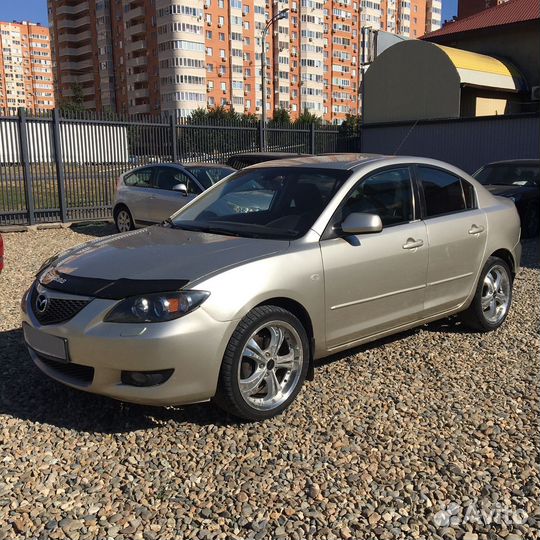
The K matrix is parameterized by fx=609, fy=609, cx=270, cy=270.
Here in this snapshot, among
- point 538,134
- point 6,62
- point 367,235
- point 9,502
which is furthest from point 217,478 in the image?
point 6,62

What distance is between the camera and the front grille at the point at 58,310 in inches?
138

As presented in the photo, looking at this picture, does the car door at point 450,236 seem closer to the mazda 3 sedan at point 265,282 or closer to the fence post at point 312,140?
the mazda 3 sedan at point 265,282

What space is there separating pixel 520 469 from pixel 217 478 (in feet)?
5.25

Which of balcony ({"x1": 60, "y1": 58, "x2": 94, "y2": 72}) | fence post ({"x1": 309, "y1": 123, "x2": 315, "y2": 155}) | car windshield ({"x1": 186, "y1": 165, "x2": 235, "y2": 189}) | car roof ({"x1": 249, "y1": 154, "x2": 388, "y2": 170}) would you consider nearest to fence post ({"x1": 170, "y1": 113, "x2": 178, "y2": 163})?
car windshield ({"x1": 186, "y1": 165, "x2": 235, "y2": 189})

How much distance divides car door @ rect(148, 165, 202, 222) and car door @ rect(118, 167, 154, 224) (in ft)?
0.68

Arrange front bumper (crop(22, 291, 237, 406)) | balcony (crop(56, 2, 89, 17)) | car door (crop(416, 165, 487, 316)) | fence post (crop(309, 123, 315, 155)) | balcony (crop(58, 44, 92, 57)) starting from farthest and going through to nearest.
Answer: balcony (crop(58, 44, 92, 57))
balcony (crop(56, 2, 89, 17))
fence post (crop(309, 123, 315, 155))
car door (crop(416, 165, 487, 316))
front bumper (crop(22, 291, 237, 406))

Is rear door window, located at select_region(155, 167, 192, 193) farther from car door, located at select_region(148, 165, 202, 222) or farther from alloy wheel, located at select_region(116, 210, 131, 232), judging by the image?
alloy wheel, located at select_region(116, 210, 131, 232)

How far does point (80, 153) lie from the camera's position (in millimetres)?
14883

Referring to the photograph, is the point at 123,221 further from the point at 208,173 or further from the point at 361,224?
the point at 361,224

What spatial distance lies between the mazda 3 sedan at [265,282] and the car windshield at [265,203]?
0.05 ft

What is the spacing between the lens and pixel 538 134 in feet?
58.2

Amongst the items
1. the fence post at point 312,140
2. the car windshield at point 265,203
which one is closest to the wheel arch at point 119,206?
the car windshield at point 265,203

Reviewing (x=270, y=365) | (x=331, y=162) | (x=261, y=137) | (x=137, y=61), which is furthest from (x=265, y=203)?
(x=137, y=61)

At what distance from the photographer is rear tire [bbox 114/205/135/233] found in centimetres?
1228
